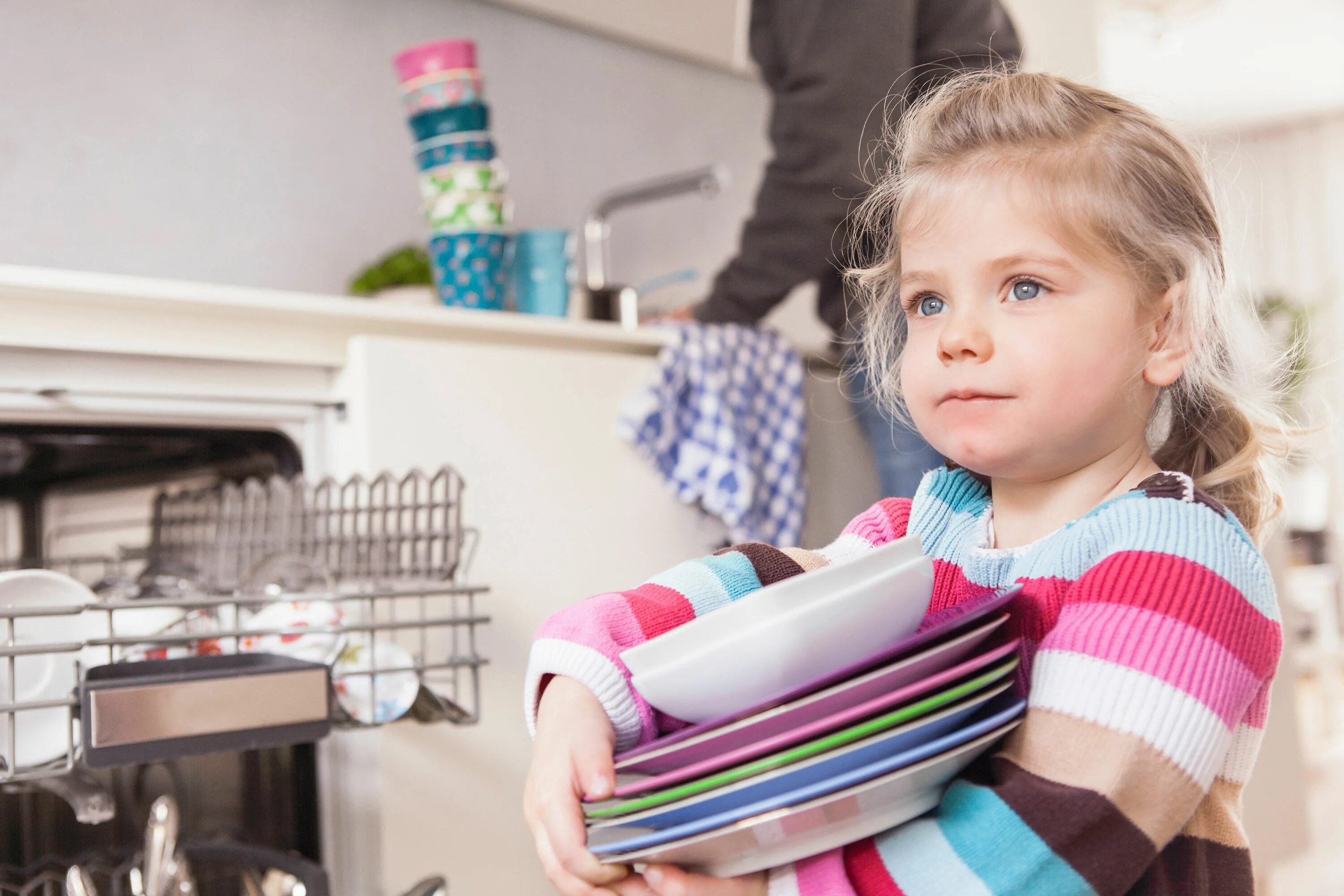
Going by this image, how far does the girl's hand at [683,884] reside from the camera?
0.43 meters

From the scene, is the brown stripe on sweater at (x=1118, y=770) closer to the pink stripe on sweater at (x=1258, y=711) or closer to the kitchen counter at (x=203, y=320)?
the pink stripe on sweater at (x=1258, y=711)

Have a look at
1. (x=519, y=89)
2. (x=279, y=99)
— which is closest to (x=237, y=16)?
(x=279, y=99)

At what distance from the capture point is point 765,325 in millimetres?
1450

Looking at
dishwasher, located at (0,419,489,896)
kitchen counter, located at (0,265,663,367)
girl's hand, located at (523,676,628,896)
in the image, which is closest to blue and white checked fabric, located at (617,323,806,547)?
kitchen counter, located at (0,265,663,367)

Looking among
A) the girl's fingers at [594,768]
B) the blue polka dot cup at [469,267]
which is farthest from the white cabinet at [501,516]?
the girl's fingers at [594,768]

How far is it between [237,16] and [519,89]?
47 centimetres

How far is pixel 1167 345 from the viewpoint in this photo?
608 millimetres

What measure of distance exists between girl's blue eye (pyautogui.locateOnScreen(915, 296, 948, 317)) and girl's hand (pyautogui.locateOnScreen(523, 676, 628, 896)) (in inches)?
11.0

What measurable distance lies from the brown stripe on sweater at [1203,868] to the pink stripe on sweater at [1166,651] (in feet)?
0.30

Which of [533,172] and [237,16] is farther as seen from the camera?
[533,172]

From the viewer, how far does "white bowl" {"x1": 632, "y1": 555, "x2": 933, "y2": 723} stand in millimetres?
415

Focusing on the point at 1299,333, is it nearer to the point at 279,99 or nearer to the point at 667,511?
the point at 667,511

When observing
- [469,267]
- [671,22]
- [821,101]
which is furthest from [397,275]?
[671,22]

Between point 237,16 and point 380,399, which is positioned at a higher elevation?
point 237,16
